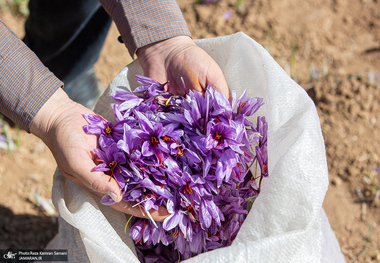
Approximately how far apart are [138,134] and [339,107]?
1328 millimetres

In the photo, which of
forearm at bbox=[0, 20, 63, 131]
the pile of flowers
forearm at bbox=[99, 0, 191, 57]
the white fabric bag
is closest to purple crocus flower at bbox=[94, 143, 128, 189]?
the pile of flowers

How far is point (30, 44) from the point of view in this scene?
65.5 inches

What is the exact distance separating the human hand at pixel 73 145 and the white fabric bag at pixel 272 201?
0.25 feet

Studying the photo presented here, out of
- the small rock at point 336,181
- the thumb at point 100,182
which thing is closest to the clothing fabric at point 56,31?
the thumb at point 100,182

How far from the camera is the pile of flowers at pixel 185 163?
839 mm

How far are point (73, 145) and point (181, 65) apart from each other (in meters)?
0.41

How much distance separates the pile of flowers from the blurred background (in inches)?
33.0

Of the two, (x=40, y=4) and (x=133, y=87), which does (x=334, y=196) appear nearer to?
(x=133, y=87)

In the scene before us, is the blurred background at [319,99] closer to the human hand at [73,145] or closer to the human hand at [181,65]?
the human hand at [73,145]

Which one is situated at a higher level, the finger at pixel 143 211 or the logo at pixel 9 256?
the finger at pixel 143 211

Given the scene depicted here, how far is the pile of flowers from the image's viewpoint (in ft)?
2.75

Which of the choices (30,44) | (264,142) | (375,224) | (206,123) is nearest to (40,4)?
(30,44)

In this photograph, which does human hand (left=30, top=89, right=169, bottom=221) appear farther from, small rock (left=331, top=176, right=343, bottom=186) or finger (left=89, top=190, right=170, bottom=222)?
small rock (left=331, top=176, right=343, bottom=186)

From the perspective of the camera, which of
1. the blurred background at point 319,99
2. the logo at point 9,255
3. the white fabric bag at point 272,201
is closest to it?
the white fabric bag at point 272,201
